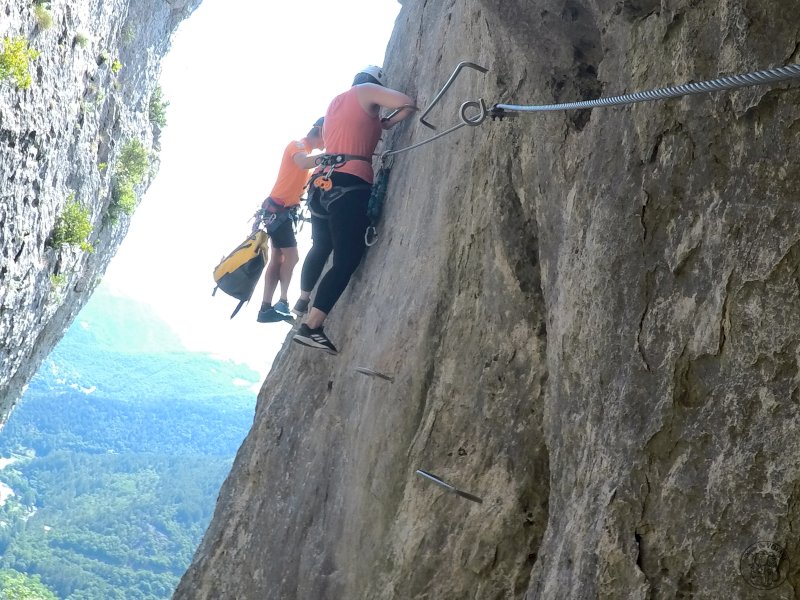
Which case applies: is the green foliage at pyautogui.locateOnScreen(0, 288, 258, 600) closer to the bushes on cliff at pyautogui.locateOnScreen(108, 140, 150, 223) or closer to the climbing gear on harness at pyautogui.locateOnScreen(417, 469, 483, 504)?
the bushes on cliff at pyautogui.locateOnScreen(108, 140, 150, 223)

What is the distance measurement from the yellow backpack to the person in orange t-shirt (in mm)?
342

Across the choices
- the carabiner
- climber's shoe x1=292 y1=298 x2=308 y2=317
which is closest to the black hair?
the carabiner

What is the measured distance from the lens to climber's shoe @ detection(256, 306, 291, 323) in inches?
293

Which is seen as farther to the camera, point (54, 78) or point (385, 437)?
point (54, 78)

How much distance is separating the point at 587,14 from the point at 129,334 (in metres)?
110

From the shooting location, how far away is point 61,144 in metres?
10.9

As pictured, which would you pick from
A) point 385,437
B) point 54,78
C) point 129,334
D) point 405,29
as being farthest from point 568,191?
point 129,334

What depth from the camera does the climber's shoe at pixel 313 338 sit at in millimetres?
5859

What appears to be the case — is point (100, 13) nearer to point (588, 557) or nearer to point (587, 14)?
point (587, 14)

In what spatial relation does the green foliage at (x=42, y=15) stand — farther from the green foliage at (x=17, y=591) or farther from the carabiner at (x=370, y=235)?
the green foliage at (x=17, y=591)

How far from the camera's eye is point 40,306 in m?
11.8

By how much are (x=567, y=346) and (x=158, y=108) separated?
52.0ft

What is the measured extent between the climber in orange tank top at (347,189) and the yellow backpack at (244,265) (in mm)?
1128

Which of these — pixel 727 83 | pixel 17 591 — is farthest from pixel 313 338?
pixel 17 591
